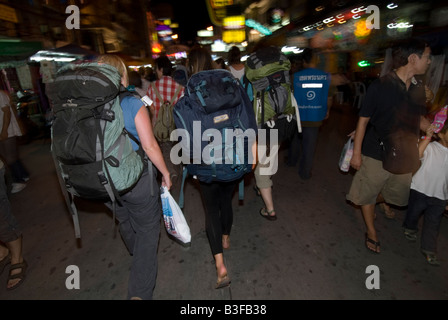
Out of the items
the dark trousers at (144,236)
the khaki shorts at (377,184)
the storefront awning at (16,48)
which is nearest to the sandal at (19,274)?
the dark trousers at (144,236)

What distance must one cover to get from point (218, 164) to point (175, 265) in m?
1.50

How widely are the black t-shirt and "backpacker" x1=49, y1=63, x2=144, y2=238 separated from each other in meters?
2.48

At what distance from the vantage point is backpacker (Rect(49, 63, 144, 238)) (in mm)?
1721

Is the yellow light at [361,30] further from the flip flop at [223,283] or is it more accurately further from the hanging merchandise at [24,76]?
the hanging merchandise at [24,76]

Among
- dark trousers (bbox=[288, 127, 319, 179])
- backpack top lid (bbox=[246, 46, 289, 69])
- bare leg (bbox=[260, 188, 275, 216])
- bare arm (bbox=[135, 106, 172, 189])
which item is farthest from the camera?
dark trousers (bbox=[288, 127, 319, 179])

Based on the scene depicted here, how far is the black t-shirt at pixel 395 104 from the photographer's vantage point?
2.48m

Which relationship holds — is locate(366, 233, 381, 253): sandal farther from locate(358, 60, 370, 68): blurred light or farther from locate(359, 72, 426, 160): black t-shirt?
locate(358, 60, 370, 68): blurred light

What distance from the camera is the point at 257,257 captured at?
9.52 ft

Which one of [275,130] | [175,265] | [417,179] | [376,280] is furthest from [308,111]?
[175,265]

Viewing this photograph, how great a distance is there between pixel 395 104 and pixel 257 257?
224 centimetres

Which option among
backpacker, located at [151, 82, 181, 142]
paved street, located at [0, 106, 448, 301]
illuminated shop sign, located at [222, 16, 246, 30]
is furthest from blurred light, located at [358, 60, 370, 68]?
illuminated shop sign, located at [222, 16, 246, 30]

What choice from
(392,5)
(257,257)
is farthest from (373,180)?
(392,5)

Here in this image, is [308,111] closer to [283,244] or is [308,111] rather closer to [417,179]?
[417,179]

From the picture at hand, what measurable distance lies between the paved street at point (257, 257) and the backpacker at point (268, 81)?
1621 millimetres
